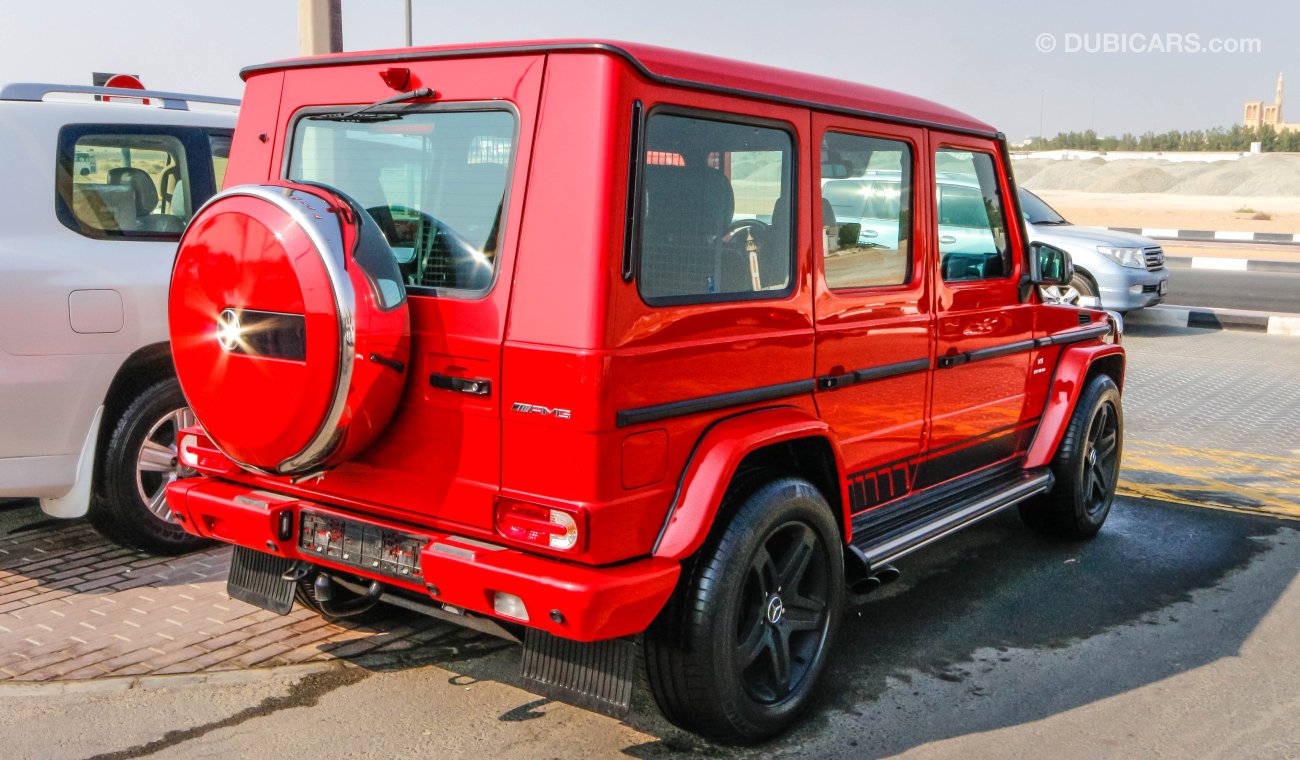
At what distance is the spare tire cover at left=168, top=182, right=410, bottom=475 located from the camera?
10.5ft

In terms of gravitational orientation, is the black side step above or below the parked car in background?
below

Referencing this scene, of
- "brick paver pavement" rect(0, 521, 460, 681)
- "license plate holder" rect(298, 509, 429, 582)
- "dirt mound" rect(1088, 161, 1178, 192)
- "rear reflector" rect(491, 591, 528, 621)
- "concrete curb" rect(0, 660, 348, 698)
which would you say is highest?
"dirt mound" rect(1088, 161, 1178, 192)

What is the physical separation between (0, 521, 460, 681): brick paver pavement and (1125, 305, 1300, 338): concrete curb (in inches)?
489

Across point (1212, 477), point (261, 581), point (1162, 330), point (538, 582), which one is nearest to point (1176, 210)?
point (1162, 330)

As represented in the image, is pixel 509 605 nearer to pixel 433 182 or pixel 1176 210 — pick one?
pixel 433 182

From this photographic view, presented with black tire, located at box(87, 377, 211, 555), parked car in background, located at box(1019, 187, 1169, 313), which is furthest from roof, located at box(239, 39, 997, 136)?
parked car in background, located at box(1019, 187, 1169, 313)

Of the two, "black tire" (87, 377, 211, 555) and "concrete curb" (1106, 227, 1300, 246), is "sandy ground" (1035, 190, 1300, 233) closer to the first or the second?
"concrete curb" (1106, 227, 1300, 246)

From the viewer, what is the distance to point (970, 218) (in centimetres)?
509

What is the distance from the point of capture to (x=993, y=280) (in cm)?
507

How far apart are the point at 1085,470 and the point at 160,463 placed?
4175 mm

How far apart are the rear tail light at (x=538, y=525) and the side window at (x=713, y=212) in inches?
24.7

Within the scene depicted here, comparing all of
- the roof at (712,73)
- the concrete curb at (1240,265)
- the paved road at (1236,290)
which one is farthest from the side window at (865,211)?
the concrete curb at (1240,265)

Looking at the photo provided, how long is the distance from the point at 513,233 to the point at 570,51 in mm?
501

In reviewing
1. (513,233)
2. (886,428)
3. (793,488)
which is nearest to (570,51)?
(513,233)
